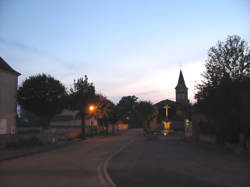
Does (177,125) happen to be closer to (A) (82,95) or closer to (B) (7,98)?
(A) (82,95)

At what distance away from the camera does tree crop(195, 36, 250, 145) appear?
19.7 m

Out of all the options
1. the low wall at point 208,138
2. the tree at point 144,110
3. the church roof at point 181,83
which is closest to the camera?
the low wall at point 208,138

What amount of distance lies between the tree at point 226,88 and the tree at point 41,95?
27847mm

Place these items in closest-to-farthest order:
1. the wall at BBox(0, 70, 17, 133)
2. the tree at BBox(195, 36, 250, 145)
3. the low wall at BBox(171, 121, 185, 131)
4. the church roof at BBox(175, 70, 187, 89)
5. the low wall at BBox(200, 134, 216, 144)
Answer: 1. the tree at BBox(195, 36, 250, 145)
2. the low wall at BBox(200, 134, 216, 144)
3. the wall at BBox(0, 70, 17, 133)
4. the low wall at BBox(171, 121, 185, 131)
5. the church roof at BBox(175, 70, 187, 89)

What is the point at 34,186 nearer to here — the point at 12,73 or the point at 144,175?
the point at 144,175

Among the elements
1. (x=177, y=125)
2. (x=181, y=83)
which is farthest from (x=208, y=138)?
Answer: (x=181, y=83)

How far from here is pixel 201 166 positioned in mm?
13906

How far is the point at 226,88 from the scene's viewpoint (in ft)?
66.8

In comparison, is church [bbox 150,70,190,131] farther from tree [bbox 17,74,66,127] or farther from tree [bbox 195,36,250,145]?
tree [bbox 195,36,250,145]

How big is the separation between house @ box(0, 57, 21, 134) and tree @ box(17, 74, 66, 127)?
12.4m

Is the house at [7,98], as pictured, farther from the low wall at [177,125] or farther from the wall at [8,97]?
the low wall at [177,125]

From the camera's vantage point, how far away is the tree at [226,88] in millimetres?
19734

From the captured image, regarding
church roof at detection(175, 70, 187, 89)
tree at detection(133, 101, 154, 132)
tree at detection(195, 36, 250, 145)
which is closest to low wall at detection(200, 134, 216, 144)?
tree at detection(195, 36, 250, 145)

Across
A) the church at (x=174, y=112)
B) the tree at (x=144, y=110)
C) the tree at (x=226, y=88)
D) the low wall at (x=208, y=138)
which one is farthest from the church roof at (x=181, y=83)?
the tree at (x=226, y=88)
